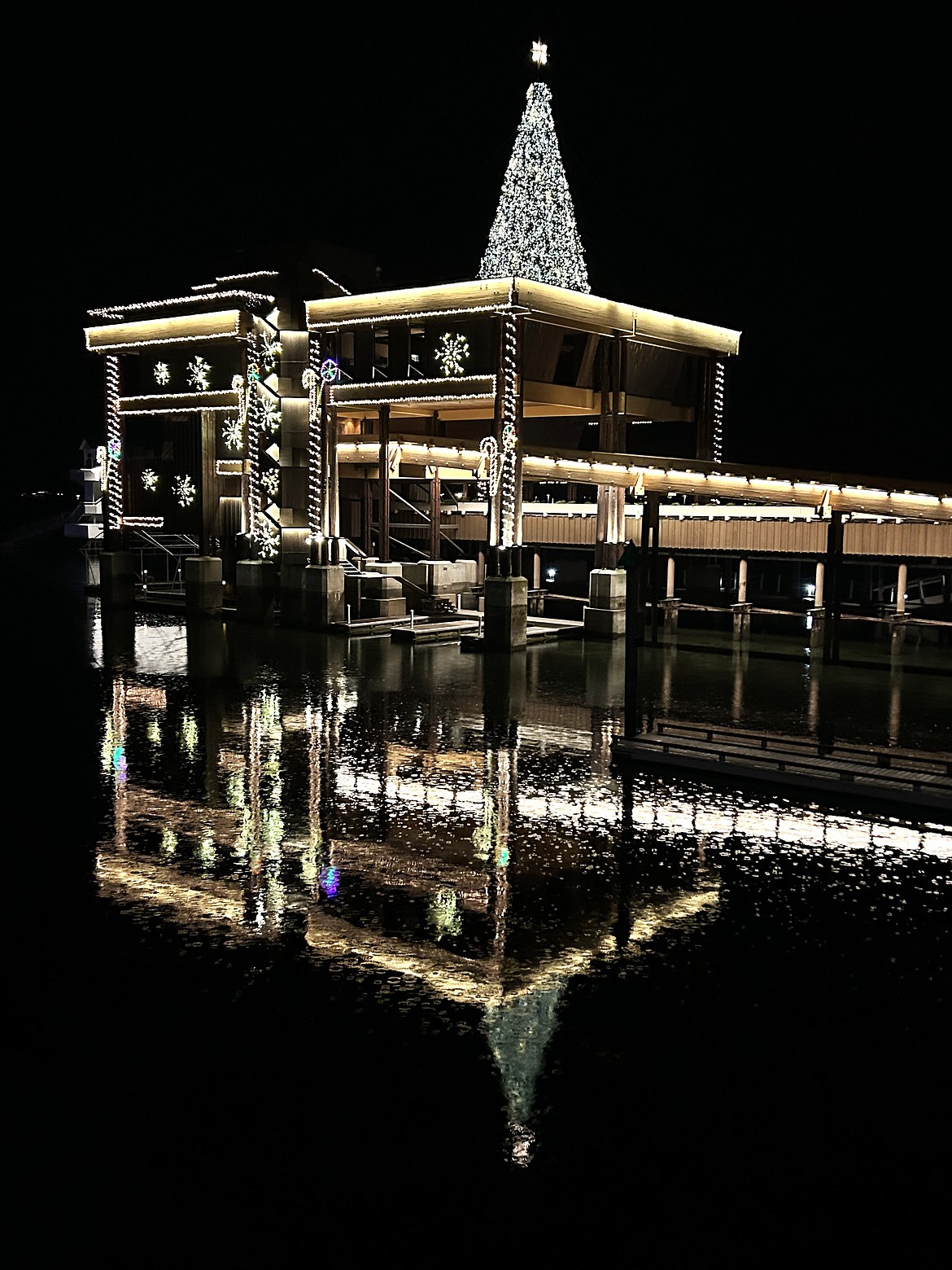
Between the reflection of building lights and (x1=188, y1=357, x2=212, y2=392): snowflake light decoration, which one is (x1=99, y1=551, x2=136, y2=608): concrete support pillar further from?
the reflection of building lights

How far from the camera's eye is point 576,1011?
8.19 meters

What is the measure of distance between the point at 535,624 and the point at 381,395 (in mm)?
8310

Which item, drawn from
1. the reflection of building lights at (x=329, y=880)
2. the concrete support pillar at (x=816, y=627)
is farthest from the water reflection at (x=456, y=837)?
the concrete support pillar at (x=816, y=627)

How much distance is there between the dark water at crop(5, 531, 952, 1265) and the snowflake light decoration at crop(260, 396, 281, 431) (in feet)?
70.8

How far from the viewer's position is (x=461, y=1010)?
8180 millimetres

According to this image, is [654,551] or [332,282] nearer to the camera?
[654,551]

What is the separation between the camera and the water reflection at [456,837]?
9.27 metres

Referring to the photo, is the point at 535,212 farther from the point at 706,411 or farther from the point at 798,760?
the point at 798,760

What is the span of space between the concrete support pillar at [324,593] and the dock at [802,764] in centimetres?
1787

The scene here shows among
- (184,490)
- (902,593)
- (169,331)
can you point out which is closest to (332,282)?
(169,331)

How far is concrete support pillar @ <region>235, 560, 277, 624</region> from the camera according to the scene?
36.5 m

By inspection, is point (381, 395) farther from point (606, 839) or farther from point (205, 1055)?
point (205, 1055)

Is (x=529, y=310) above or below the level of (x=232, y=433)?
above

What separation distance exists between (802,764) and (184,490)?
3207cm
